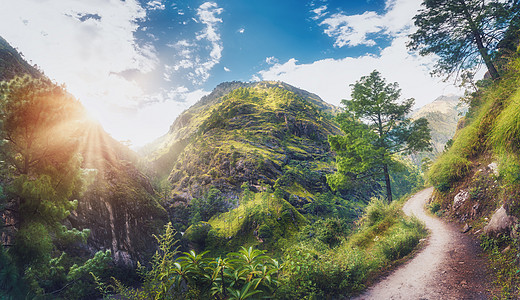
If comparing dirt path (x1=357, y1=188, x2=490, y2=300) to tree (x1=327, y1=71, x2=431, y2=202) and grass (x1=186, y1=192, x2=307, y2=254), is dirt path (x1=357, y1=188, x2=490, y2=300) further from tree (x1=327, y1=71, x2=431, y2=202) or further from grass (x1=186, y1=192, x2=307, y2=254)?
grass (x1=186, y1=192, x2=307, y2=254)

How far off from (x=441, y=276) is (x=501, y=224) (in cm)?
246

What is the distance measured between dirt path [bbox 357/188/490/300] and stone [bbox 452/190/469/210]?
111 inches

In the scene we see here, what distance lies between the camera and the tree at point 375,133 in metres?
16.8

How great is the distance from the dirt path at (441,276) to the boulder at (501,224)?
79 cm

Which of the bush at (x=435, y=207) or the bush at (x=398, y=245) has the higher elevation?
the bush at (x=435, y=207)

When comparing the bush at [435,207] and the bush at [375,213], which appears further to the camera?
the bush at [375,213]

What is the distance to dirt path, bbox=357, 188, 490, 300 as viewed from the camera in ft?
15.4

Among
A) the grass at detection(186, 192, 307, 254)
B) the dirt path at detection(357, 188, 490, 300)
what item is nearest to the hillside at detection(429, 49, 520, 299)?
the dirt path at detection(357, 188, 490, 300)

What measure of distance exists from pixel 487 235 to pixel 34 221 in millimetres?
12701

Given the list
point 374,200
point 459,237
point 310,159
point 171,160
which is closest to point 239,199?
point 310,159

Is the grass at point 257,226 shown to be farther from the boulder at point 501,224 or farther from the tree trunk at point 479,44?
the tree trunk at point 479,44

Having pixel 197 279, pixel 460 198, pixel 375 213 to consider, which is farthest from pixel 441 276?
pixel 375 213

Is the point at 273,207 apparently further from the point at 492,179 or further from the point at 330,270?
the point at 330,270

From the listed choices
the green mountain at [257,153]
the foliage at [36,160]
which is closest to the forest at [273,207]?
the foliage at [36,160]
